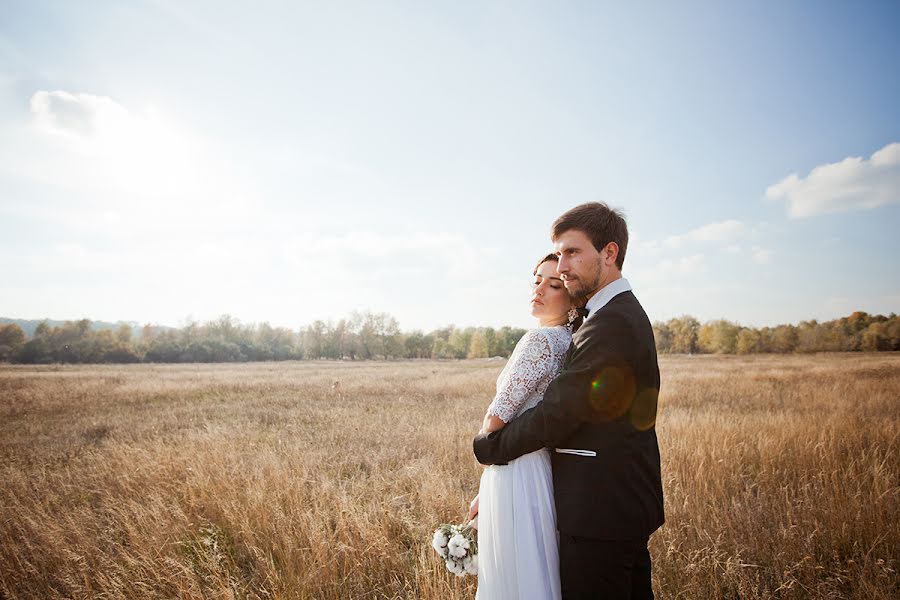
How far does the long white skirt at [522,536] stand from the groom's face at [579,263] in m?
0.95

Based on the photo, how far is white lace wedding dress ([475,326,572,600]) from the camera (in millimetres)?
1947

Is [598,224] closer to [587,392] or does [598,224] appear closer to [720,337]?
[587,392]

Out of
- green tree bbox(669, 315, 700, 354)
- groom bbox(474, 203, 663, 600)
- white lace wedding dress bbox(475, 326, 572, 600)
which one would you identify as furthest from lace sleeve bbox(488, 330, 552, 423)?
green tree bbox(669, 315, 700, 354)

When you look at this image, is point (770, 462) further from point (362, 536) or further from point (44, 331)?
point (44, 331)

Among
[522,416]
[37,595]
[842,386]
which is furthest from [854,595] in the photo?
[842,386]

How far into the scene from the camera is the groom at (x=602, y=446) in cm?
176

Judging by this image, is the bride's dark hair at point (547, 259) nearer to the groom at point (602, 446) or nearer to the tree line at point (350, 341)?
the groom at point (602, 446)

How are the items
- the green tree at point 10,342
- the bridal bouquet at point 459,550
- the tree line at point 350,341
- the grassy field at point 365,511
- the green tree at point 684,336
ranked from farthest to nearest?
1. the green tree at point 684,336
2. the tree line at point 350,341
3. the green tree at point 10,342
4. the grassy field at point 365,511
5. the bridal bouquet at point 459,550

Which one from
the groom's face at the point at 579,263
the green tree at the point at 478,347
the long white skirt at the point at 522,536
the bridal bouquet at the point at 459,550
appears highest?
the groom's face at the point at 579,263

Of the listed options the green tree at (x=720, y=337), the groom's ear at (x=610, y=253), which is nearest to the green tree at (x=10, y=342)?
the groom's ear at (x=610, y=253)

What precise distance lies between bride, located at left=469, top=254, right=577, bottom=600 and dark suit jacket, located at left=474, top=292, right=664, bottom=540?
0.15 meters

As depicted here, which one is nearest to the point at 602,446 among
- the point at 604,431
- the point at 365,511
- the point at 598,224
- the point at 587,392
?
the point at 604,431

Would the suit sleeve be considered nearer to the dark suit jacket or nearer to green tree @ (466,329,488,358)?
the dark suit jacket

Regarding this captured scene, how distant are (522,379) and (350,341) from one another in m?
93.8
